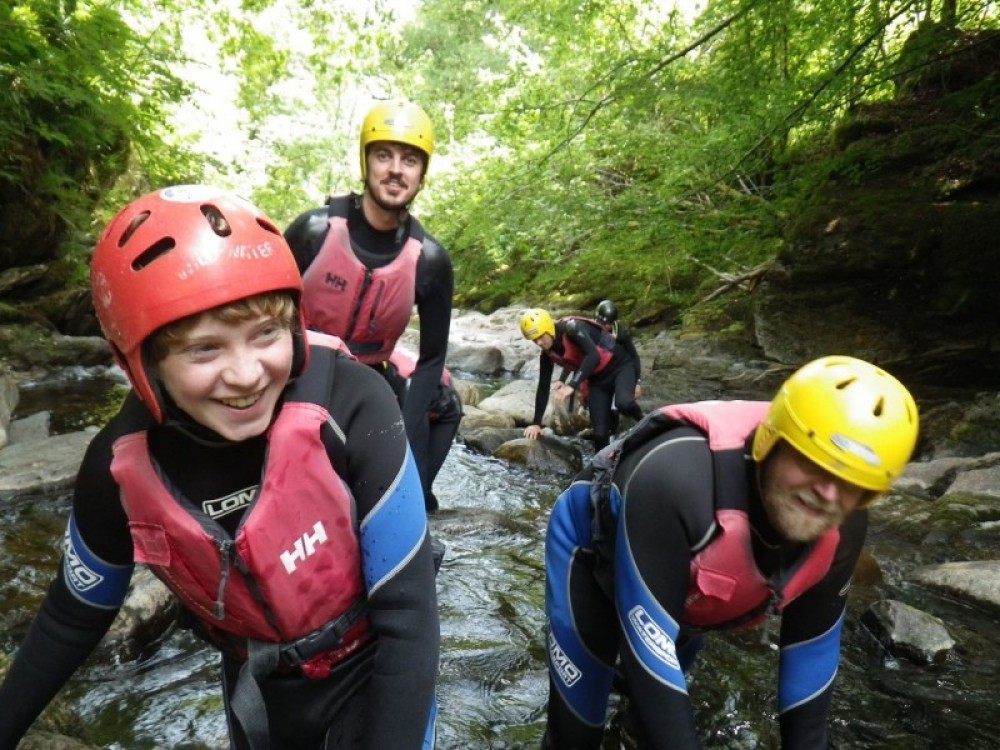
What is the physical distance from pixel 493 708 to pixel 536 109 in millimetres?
6828

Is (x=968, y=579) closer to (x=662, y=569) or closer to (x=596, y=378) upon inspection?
(x=662, y=569)

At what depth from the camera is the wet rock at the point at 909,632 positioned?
12.6 ft

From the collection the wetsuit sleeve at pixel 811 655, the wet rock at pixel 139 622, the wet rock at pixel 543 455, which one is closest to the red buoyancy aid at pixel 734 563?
the wetsuit sleeve at pixel 811 655

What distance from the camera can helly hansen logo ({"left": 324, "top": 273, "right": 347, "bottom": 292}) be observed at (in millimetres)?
3350

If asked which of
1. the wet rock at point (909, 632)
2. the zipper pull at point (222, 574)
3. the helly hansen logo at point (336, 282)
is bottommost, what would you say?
the wet rock at point (909, 632)

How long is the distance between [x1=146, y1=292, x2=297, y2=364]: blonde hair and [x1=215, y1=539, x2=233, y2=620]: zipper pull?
0.43 m

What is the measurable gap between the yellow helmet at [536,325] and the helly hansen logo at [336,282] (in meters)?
4.96

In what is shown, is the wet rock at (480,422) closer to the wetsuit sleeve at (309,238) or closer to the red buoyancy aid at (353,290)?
the red buoyancy aid at (353,290)

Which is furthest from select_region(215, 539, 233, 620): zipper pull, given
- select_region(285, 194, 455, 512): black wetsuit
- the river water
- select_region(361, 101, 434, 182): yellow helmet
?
select_region(361, 101, 434, 182): yellow helmet

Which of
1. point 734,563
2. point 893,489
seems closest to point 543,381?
point 893,489

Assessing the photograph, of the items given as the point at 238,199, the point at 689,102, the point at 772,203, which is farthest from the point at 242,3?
the point at 238,199

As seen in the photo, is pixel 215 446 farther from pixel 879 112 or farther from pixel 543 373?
pixel 879 112

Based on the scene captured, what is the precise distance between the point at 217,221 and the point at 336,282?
1909mm

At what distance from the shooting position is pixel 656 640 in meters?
2.10
